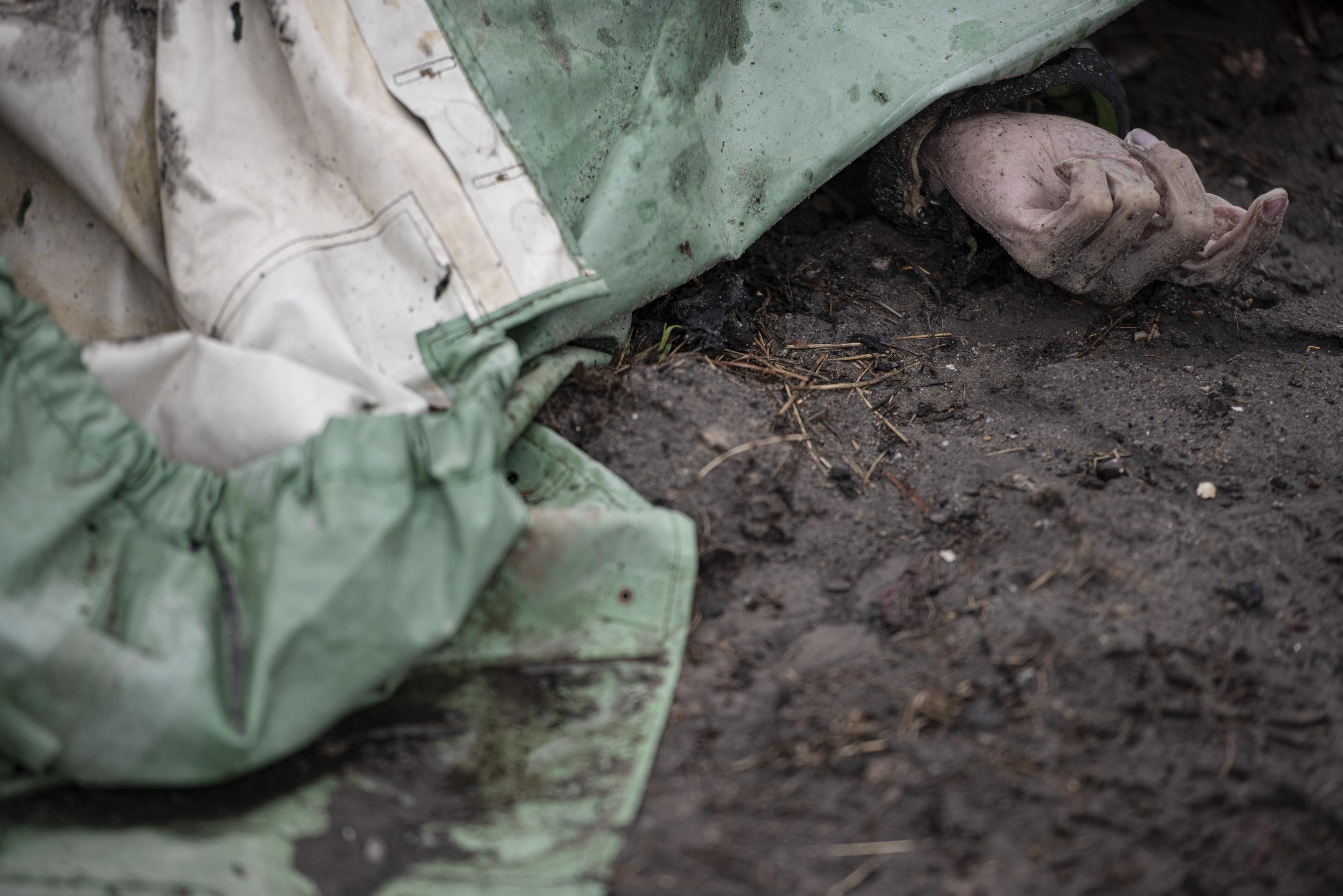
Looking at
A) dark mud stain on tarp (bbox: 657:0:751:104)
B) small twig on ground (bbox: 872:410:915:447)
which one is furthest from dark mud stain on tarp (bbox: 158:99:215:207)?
small twig on ground (bbox: 872:410:915:447)

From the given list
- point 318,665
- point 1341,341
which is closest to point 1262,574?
point 1341,341

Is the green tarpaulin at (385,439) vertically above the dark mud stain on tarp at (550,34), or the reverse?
the dark mud stain on tarp at (550,34)

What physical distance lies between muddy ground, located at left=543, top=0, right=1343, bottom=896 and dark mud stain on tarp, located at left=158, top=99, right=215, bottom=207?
682mm

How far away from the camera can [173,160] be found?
1.50 m

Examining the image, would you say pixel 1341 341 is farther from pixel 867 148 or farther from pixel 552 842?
pixel 552 842

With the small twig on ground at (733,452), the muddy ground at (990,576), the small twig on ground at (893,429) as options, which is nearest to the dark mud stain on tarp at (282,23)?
the muddy ground at (990,576)

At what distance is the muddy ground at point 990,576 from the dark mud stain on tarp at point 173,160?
682mm

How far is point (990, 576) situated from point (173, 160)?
1429 millimetres

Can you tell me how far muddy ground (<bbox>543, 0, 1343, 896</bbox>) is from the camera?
1.18 meters

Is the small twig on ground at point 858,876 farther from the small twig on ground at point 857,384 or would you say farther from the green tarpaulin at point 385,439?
the small twig on ground at point 857,384

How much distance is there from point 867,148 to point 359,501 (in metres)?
1.23

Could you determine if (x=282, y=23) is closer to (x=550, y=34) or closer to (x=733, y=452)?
(x=550, y=34)

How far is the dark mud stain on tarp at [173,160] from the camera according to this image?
1.49m

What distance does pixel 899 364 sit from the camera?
1.90 meters
